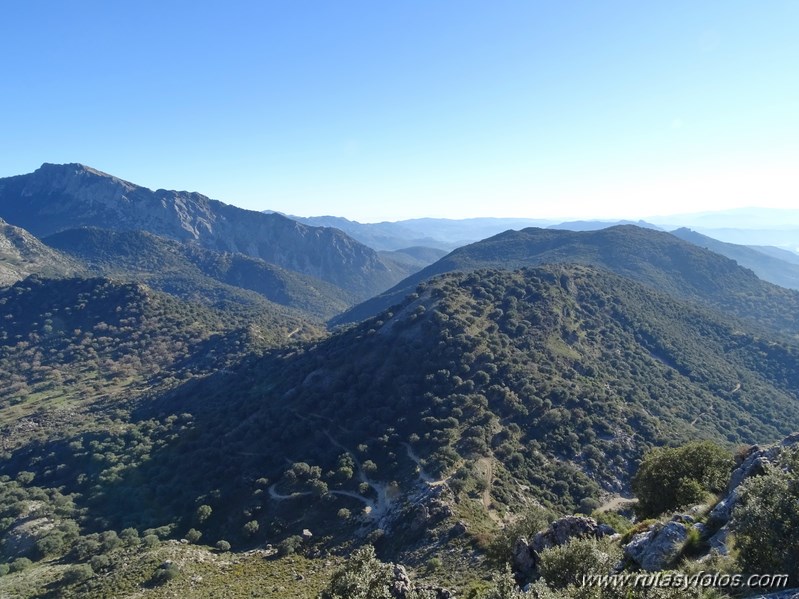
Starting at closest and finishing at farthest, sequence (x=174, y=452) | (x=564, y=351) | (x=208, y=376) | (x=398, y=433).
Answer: (x=398, y=433) → (x=174, y=452) → (x=564, y=351) → (x=208, y=376)

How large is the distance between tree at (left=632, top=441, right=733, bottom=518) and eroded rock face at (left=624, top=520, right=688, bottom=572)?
14052 millimetres

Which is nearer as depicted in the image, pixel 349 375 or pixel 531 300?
pixel 349 375

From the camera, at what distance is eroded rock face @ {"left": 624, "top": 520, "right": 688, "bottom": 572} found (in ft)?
73.2

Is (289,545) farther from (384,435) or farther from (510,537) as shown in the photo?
(510,537)

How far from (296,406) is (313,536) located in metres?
32.4

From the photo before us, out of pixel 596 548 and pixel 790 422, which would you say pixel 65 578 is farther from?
pixel 790 422

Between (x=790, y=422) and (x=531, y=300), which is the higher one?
(x=531, y=300)

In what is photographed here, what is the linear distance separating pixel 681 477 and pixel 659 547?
59.5ft

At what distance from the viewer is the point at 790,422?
101 metres

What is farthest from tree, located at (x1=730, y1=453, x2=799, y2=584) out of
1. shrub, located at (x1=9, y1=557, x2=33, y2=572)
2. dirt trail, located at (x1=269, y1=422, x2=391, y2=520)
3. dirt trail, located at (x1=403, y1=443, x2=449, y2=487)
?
shrub, located at (x1=9, y1=557, x2=33, y2=572)

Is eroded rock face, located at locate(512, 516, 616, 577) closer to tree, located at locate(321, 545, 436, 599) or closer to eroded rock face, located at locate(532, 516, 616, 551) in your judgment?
eroded rock face, located at locate(532, 516, 616, 551)

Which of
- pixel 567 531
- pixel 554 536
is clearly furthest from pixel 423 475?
pixel 567 531

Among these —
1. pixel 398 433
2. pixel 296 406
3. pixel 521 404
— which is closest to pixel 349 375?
pixel 296 406

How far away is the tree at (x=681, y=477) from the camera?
35719 mm
